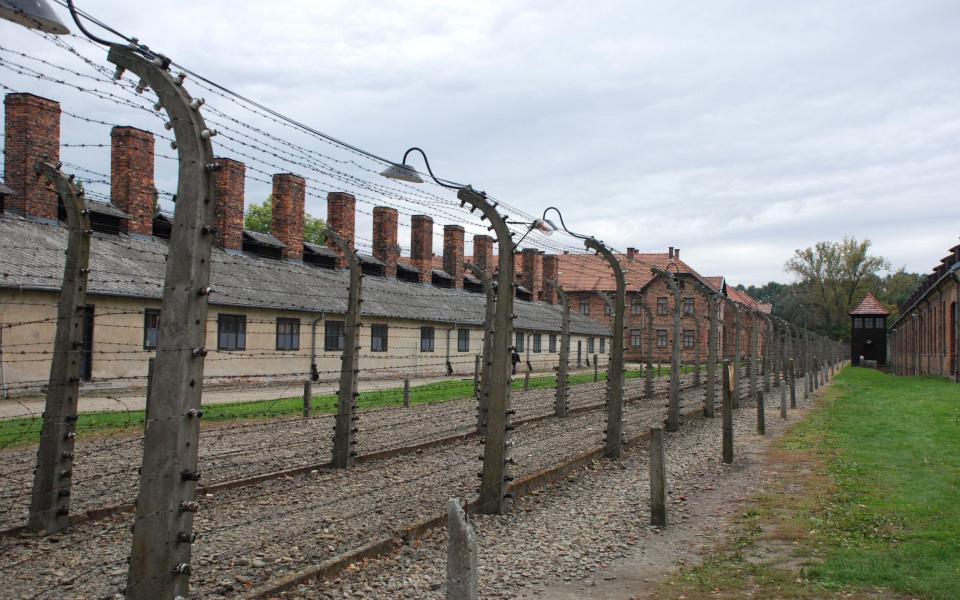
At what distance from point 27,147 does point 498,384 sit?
66.8ft

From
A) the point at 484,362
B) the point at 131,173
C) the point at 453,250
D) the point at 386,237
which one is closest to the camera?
the point at 484,362

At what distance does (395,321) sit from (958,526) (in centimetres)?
2620

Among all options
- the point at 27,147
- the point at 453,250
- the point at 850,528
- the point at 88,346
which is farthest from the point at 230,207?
the point at 850,528

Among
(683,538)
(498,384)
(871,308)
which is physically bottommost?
(683,538)

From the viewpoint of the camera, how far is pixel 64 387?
21.8 feet

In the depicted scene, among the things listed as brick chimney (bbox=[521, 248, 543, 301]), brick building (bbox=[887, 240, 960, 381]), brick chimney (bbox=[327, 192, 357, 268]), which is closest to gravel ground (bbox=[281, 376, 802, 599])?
brick chimney (bbox=[327, 192, 357, 268])

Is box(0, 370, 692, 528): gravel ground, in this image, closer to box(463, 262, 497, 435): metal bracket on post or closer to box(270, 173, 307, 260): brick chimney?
box(463, 262, 497, 435): metal bracket on post

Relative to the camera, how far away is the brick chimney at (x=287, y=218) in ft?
109

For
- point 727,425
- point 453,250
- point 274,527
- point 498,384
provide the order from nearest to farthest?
point 274,527 < point 498,384 < point 727,425 < point 453,250

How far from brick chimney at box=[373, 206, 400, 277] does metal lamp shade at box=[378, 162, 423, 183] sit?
1212 inches

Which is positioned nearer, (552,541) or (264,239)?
(552,541)

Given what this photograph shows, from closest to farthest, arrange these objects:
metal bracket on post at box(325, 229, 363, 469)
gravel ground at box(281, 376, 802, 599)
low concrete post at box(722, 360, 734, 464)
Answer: gravel ground at box(281, 376, 802, 599) → metal bracket on post at box(325, 229, 363, 469) → low concrete post at box(722, 360, 734, 464)

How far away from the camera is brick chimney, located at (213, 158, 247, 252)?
29891 millimetres

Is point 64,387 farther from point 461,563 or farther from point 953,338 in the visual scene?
point 953,338
